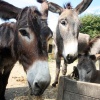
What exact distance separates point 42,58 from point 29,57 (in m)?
0.22

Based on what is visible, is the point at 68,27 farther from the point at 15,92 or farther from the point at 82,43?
the point at 82,43

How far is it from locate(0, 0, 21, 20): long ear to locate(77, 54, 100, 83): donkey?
3009 mm

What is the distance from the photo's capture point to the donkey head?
16.9 feet

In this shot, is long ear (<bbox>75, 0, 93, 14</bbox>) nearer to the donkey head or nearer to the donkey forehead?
the donkey head

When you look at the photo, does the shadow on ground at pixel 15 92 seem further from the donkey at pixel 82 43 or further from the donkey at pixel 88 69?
the donkey at pixel 82 43

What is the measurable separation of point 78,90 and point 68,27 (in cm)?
271

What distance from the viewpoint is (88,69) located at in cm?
632

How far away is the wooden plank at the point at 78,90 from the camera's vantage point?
2.86 meters

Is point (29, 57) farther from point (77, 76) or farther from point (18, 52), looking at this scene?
point (77, 76)

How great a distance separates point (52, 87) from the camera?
6.88 meters

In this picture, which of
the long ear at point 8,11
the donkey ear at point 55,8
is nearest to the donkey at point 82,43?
the donkey ear at point 55,8

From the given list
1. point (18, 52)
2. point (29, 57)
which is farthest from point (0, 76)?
point (29, 57)

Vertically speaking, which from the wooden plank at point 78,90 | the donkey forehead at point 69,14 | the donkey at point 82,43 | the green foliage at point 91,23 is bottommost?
the wooden plank at point 78,90

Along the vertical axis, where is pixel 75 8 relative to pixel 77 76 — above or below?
above
